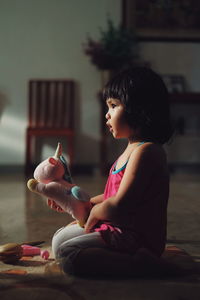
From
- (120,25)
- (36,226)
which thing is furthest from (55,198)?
(120,25)

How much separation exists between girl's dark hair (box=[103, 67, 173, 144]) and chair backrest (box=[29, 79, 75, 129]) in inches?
103

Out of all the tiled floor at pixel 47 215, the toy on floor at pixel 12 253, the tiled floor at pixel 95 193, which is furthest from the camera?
the tiled floor at pixel 47 215

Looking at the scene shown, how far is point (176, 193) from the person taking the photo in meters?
2.65

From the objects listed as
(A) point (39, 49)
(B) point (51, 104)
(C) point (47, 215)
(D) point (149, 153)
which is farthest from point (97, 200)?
(A) point (39, 49)

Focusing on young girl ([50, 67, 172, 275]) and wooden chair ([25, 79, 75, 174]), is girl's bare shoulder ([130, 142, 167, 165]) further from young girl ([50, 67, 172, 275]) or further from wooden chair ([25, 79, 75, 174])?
wooden chair ([25, 79, 75, 174])

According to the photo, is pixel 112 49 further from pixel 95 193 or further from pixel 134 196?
pixel 134 196

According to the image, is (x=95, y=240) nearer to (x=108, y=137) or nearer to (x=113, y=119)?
(x=113, y=119)

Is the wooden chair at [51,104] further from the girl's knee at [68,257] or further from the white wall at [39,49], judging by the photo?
the girl's knee at [68,257]

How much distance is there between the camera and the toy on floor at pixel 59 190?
114 centimetres

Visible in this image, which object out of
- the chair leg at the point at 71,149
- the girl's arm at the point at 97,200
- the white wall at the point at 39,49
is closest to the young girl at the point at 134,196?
the girl's arm at the point at 97,200

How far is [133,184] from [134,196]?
0.10ft

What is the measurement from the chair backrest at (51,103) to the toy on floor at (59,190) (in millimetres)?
2550

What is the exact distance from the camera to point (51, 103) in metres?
3.74

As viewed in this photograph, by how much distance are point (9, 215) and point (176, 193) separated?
3.71 feet
